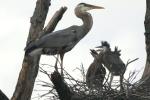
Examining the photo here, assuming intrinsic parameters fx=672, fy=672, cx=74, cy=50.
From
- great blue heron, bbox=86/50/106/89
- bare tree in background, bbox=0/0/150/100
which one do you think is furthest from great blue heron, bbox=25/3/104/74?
great blue heron, bbox=86/50/106/89

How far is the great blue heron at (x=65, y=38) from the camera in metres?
10.6

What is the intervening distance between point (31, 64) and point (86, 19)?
134cm

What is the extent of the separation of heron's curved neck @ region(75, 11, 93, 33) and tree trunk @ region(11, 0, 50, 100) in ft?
1.99

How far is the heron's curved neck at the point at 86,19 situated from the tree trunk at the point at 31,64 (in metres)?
0.61

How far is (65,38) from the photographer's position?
11438 millimetres

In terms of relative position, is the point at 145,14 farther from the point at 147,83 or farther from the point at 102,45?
the point at 102,45

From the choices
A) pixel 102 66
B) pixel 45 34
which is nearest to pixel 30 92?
pixel 45 34

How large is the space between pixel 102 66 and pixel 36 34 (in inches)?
120

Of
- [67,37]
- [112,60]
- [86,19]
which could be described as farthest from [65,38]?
[112,60]

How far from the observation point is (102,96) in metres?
10.3

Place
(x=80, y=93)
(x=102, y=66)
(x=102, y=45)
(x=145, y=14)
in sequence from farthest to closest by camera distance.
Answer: (x=102, y=45) < (x=102, y=66) < (x=145, y=14) < (x=80, y=93)

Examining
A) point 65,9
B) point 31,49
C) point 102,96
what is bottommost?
point 102,96

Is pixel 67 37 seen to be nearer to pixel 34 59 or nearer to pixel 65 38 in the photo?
pixel 65 38

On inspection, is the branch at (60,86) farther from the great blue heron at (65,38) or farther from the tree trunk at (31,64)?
the tree trunk at (31,64)
